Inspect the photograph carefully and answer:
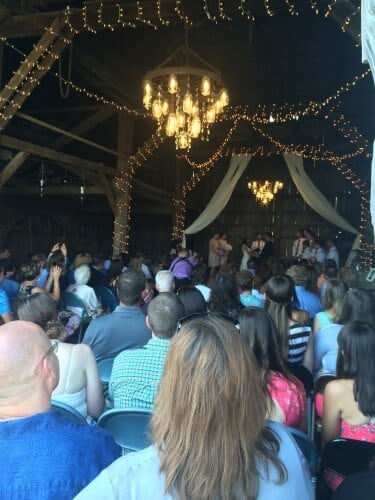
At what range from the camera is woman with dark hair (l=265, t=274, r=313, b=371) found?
2.82 metres

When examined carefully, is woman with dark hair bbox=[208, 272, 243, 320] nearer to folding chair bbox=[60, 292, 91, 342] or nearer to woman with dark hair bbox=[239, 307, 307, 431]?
woman with dark hair bbox=[239, 307, 307, 431]

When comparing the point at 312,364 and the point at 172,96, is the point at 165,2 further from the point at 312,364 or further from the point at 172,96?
the point at 312,364

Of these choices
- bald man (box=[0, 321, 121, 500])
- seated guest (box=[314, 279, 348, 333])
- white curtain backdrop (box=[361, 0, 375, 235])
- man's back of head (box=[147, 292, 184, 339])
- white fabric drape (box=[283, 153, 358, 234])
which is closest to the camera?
bald man (box=[0, 321, 121, 500])

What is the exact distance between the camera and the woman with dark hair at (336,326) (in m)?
2.90

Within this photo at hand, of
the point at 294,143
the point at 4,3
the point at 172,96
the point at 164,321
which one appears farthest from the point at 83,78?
the point at 164,321

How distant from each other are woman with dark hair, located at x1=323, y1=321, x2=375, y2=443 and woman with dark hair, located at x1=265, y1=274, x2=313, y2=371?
0.77 meters

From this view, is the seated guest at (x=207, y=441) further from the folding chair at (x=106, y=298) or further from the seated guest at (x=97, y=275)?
the seated guest at (x=97, y=275)

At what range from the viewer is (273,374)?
1.92 m

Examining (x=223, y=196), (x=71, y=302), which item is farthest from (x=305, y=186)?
(x=71, y=302)

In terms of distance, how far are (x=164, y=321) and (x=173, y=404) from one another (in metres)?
1.47

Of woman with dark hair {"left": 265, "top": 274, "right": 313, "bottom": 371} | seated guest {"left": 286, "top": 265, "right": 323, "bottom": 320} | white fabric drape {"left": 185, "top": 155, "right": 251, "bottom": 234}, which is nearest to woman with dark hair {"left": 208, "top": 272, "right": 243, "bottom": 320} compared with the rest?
woman with dark hair {"left": 265, "top": 274, "right": 313, "bottom": 371}

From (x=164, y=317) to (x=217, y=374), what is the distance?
149 centimetres

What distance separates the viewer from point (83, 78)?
8.53 m

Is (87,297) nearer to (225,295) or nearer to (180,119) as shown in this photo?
(225,295)
